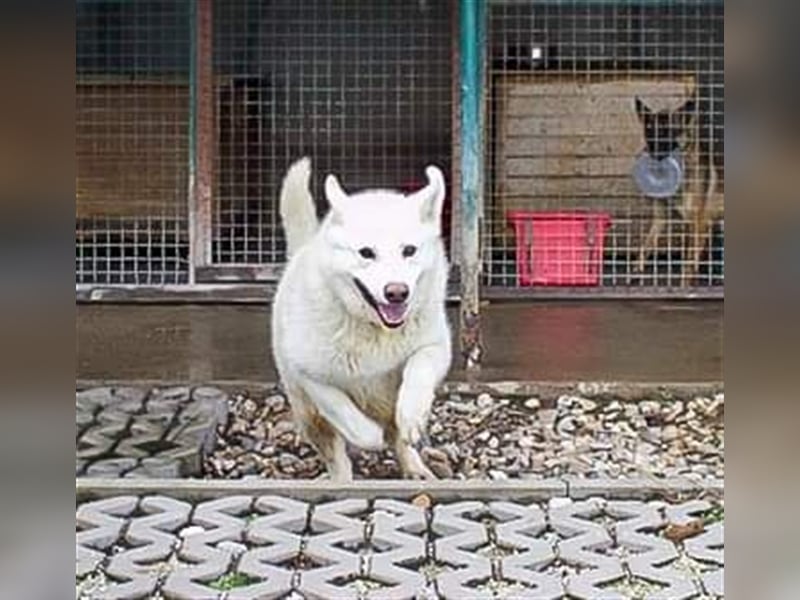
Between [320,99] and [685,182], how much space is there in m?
2.06

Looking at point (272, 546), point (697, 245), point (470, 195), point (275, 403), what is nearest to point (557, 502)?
point (272, 546)

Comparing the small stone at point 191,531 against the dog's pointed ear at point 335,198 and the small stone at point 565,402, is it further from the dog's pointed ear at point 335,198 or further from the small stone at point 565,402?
the small stone at point 565,402

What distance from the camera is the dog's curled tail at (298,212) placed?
4230 millimetres

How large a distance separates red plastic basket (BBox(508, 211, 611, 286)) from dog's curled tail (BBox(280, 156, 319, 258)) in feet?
9.81

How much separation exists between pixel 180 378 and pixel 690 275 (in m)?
3.12

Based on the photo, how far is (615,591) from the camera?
9.62 ft

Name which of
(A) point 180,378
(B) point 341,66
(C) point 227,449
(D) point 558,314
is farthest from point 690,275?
(C) point 227,449

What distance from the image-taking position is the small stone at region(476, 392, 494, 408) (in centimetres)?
478

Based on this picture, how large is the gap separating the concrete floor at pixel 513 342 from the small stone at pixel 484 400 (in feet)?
0.69
